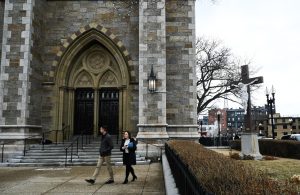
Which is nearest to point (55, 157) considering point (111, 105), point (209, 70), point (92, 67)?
point (111, 105)

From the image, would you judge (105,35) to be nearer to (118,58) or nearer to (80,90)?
(118,58)

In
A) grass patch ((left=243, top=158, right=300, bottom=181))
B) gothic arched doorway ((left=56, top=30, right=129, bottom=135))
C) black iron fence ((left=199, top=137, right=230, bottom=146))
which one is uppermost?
gothic arched doorway ((left=56, top=30, right=129, bottom=135))

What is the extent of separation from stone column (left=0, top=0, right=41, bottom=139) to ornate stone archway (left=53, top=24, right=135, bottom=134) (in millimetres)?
1750

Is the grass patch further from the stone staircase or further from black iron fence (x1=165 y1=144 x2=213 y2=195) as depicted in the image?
the stone staircase

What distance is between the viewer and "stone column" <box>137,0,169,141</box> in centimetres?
1483

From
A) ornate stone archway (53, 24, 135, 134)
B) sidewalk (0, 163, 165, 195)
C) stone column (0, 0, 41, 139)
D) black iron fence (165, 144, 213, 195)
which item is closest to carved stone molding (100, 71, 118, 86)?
ornate stone archway (53, 24, 135, 134)

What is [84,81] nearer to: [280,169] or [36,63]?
[36,63]

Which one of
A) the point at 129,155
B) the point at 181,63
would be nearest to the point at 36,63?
the point at 181,63

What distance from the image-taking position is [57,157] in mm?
14211

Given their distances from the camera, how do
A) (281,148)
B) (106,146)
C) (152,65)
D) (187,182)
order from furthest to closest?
(281,148), (152,65), (106,146), (187,182)

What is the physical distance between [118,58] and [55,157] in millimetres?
6035

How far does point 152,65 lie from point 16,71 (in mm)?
6384

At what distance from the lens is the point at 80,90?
18.0 m

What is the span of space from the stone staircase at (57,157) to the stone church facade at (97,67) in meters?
1.06
